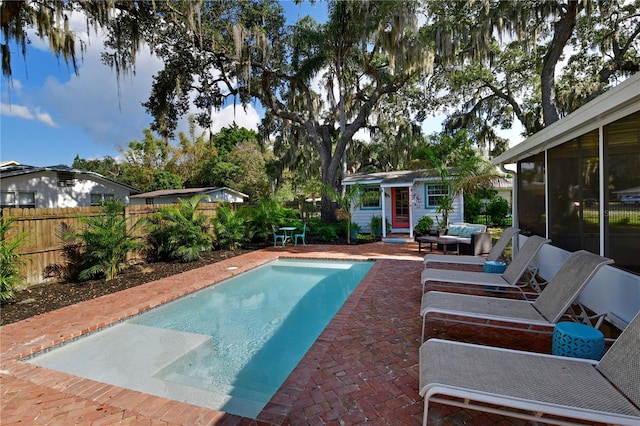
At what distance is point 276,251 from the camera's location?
10883 millimetres

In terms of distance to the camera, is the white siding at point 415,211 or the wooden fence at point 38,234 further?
the white siding at point 415,211

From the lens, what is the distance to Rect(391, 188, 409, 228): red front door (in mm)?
14734

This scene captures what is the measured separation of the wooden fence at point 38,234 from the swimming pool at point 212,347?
3.11 meters

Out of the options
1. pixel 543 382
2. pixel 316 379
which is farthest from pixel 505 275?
pixel 316 379

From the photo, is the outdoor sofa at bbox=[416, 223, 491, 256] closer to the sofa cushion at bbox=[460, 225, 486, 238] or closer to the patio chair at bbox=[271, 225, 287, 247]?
the sofa cushion at bbox=[460, 225, 486, 238]

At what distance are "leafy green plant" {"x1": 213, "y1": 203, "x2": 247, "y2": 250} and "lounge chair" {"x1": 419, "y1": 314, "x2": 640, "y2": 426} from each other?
932 cm

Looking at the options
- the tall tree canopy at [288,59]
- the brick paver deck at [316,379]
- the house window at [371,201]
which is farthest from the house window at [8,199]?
the house window at [371,201]

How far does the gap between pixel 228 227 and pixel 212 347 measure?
22.8 ft

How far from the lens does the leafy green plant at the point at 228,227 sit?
35.8 feet

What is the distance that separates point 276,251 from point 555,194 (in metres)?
8.00

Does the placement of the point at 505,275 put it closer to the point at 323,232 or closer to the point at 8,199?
the point at 323,232

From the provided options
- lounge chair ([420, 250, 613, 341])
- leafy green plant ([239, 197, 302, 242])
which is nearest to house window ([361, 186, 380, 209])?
leafy green plant ([239, 197, 302, 242])

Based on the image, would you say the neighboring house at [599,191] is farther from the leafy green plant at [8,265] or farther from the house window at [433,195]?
the house window at [433,195]

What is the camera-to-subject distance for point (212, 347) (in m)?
4.32
